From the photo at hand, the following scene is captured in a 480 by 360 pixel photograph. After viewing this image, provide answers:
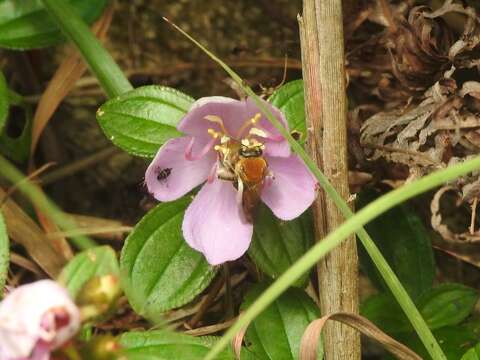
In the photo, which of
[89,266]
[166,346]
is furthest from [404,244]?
[89,266]

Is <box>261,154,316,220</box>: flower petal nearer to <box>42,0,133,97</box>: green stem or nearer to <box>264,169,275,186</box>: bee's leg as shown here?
<box>264,169,275,186</box>: bee's leg

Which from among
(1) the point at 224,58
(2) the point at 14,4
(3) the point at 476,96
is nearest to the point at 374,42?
(3) the point at 476,96

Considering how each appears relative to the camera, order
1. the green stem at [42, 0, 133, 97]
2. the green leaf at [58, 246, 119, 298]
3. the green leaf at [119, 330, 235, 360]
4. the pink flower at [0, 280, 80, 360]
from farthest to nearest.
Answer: the green stem at [42, 0, 133, 97], the green leaf at [119, 330, 235, 360], the green leaf at [58, 246, 119, 298], the pink flower at [0, 280, 80, 360]

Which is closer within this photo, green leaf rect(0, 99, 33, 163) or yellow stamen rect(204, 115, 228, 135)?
yellow stamen rect(204, 115, 228, 135)

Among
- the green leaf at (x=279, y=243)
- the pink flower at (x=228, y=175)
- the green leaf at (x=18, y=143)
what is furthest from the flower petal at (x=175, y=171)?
the green leaf at (x=18, y=143)

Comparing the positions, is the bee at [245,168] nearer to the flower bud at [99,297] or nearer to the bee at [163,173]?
the bee at [163,173]

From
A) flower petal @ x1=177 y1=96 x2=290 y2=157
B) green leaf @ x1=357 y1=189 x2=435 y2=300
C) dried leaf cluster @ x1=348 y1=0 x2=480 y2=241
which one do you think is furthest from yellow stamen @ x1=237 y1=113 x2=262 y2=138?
green leaf @ x1=357 y1=189 x2=435 y2=300

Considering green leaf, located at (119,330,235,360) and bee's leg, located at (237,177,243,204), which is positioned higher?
bee's leg, located at (237,177,243,204)

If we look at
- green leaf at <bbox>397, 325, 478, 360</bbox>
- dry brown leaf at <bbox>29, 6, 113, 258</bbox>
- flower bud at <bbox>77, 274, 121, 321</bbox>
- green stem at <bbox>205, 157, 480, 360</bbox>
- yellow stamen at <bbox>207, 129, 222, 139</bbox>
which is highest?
dry brown leaf at <bbox>29, 6, 113, 258</bbox>
